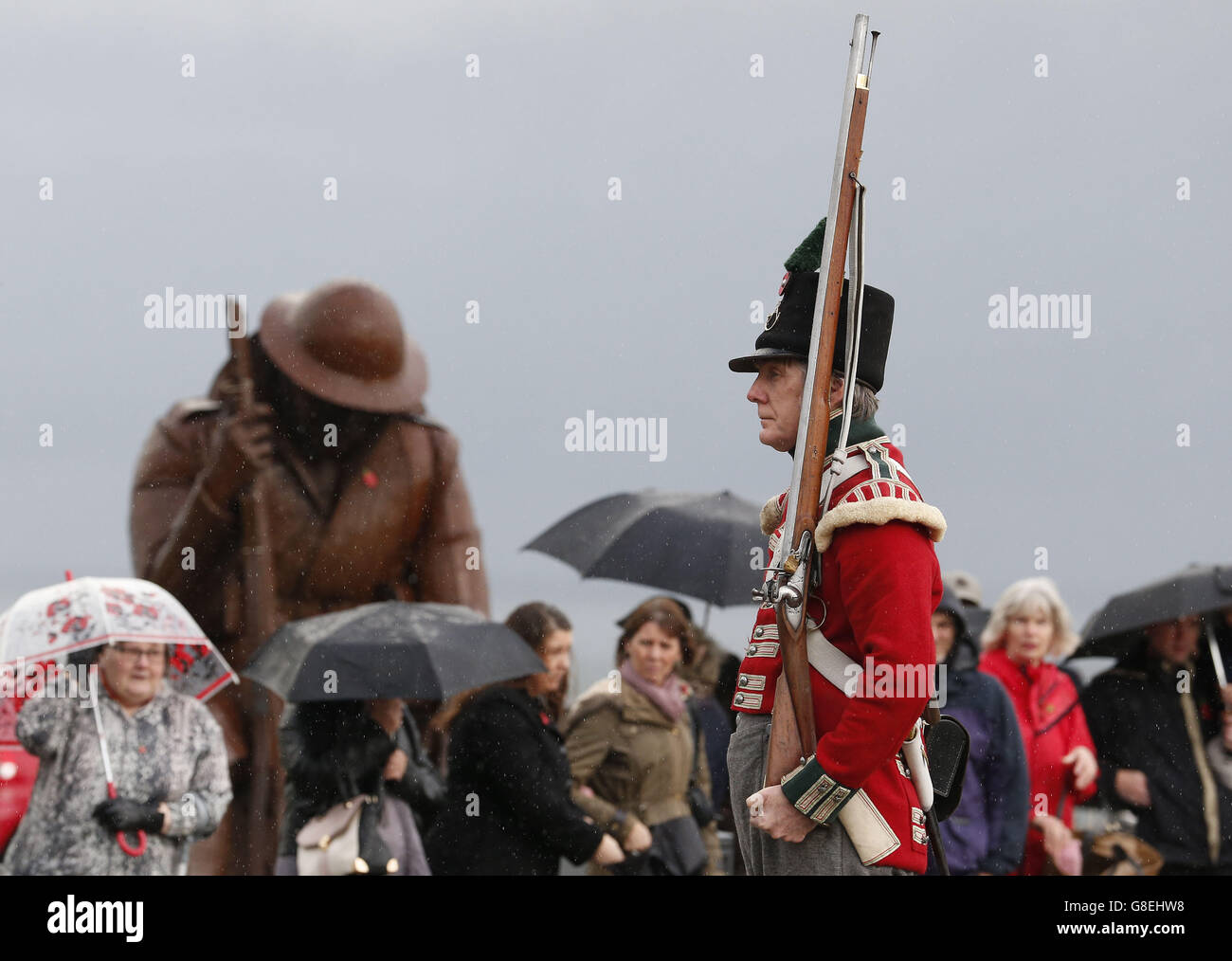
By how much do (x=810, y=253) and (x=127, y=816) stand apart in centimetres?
282

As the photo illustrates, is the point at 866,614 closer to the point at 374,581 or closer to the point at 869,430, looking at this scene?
the point at 869,430

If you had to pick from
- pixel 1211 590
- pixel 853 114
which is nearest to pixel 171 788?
pixel 853 114

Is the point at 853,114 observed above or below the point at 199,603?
above

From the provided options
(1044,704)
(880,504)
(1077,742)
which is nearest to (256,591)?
(1044,704)

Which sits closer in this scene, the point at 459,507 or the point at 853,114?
the point at 853,114

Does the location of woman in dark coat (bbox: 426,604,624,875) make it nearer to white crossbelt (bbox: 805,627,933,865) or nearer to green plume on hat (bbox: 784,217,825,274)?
white crossbelt (bbox: 805,627,933,865)

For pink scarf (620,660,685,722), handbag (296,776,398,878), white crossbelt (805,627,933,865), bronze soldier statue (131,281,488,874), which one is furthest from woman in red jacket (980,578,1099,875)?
white crossbelt (805,627,933,865)

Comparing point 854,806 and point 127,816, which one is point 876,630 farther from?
point 127,816

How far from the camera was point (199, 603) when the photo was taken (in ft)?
19.3

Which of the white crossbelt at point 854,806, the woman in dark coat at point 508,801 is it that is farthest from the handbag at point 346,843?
the white crossbelt at point 854,806

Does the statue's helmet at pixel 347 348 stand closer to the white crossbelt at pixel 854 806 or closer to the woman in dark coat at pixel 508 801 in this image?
the woman in dark coat at pixel 508 801
